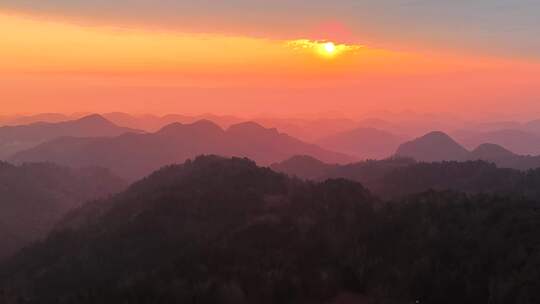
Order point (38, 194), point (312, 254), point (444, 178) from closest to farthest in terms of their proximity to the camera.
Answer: point (312, 254) → point (444, 178) → point (38, 194)

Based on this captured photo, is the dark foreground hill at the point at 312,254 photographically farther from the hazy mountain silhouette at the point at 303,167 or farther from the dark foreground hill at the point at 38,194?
the hazy mountain silhouette at the point at 303,167

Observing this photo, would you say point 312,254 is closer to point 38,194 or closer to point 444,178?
point 444,178

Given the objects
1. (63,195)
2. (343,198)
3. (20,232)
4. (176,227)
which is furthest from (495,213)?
(63,195)

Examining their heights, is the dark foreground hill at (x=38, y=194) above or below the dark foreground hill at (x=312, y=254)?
below

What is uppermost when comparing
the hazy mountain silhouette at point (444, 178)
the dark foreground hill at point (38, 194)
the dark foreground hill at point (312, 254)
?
the dark foreground hill at point (312, 254)

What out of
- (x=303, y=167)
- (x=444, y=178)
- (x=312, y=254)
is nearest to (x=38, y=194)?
(x=303, y=167)

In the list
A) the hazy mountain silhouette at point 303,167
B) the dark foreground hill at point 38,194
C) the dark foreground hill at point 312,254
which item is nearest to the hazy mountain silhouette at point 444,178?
the hazy mountain silhouette at point 303,167
